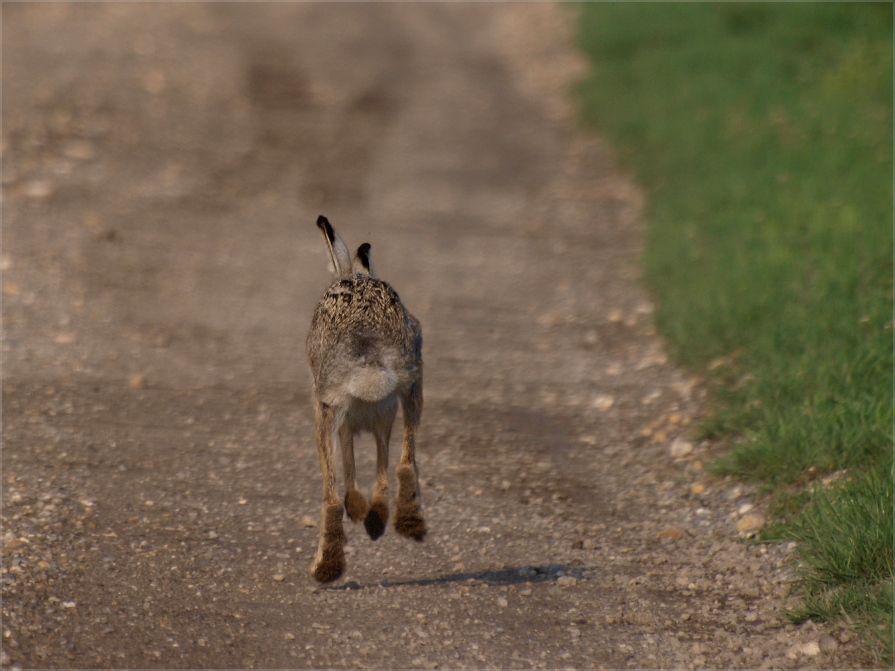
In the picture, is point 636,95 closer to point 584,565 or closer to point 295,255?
point 295,255

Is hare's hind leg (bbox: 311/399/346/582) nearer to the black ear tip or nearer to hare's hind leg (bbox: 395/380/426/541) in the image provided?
hare's hind leg (bbox: 395/380/426/541)

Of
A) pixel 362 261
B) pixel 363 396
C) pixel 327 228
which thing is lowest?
pixel 363 396

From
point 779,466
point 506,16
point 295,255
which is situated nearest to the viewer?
point 779,466

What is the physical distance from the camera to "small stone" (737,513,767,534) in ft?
19.6

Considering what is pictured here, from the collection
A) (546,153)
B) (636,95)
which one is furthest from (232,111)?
(636,95)

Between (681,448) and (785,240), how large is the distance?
109 inches

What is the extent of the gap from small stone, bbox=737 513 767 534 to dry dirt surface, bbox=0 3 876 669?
2 cm

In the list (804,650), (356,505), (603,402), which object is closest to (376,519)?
(356,505)

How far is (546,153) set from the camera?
14.6m

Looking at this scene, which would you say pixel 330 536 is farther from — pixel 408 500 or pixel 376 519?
pixel 408 500

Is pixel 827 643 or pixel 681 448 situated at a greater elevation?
pixel 681 448

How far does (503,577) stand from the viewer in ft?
18.4

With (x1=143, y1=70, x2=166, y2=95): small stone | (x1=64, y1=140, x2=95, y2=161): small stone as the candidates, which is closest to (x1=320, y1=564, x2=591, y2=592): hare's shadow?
(x1=64, y1=140, x2=95, y2=161): small stone

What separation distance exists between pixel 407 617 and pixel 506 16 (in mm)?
19159
